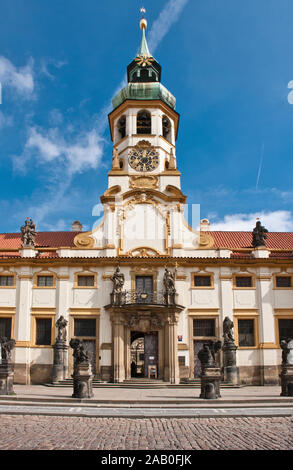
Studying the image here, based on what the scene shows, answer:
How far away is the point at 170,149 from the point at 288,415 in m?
25.4

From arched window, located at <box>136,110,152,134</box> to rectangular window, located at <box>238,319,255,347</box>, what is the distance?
16.5 m

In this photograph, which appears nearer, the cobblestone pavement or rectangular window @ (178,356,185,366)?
the cobblestone pavement

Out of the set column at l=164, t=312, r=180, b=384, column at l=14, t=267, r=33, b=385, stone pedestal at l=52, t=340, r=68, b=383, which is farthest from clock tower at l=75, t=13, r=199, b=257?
stone pedestal at l=52, t=340, r=68, b=383

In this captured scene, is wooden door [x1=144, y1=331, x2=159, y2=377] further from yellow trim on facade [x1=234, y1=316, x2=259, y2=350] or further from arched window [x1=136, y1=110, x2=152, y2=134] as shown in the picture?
arched window [x1=136, y1=110, x2=152, y2=134]

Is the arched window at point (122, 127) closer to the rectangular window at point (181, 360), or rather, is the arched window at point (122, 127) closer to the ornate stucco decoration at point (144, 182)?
the ornate stucco decoration at point (144, 182)

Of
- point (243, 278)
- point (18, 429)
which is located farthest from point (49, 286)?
point (18, 429)

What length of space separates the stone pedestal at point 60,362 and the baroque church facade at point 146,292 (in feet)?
1.06

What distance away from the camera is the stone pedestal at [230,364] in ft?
95.1

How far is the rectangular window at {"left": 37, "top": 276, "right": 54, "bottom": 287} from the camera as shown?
105 feet

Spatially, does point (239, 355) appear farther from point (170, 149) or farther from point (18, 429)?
point (18, 429)

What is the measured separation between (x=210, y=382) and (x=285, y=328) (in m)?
13.8

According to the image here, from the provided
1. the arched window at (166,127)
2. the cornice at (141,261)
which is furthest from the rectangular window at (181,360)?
the arched window at (166,127)

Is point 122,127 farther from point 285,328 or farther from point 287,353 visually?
point 287,353

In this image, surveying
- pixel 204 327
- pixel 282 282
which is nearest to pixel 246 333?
pixel 204 327
